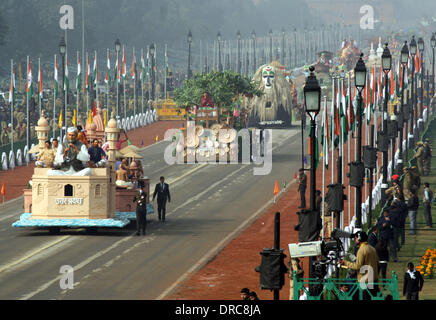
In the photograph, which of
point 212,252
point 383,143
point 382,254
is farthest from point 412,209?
point 382,254

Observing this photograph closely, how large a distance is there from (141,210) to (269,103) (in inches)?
1566

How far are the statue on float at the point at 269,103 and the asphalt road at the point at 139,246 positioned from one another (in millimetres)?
22239

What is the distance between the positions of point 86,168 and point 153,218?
6.05 m

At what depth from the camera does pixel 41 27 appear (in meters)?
153

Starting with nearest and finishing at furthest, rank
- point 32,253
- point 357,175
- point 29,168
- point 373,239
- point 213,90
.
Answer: point 373,239, point 357,175, point 32,253, point 29,168, point 213,90

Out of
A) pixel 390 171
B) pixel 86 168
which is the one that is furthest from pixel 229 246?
pixel 390 171

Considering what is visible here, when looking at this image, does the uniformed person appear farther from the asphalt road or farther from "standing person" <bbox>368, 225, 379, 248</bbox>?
"standing person" <bbox>368, 225, 379, 248</bbox>

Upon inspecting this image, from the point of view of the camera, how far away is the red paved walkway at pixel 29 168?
187ft

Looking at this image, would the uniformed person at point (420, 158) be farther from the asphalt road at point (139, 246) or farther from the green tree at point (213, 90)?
the green tree at point (213, 90)

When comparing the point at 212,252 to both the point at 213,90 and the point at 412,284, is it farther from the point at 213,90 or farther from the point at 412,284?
the point at 213,90

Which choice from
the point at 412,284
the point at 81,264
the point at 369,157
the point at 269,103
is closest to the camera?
the point at 412,284

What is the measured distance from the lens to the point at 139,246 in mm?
41438

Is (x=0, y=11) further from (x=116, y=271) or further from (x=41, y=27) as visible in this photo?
(x=116, y=271)
